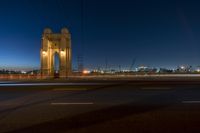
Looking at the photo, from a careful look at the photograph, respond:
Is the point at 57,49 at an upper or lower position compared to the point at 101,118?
upper

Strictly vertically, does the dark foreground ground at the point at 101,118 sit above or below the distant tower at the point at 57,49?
below

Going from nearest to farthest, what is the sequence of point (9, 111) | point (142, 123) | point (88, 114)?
point (142, 123)
point (88, 114)
point (9, 111)

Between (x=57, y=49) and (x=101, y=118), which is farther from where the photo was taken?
(x=57, y=49)

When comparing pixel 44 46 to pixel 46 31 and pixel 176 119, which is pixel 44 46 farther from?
pixel 176 119

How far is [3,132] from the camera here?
828 cm

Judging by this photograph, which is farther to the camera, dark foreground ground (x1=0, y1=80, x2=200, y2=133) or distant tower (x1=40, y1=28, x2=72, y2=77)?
distant tower (x1=40, y1=28, x2=72, y2=77)

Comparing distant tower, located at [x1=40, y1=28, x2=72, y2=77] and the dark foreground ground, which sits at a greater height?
distant tower, located at [x1=40, y1=28, x2=72, y2=77]

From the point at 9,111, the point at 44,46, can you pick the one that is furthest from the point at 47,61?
the point at 9,111

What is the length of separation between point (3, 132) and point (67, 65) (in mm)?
49162

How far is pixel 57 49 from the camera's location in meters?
58.9

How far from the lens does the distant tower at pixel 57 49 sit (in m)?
56.5

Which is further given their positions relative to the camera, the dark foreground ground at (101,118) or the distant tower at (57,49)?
the distant tower at (57,49)

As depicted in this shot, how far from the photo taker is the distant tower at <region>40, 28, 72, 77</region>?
56.5 m

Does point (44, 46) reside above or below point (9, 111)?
above
